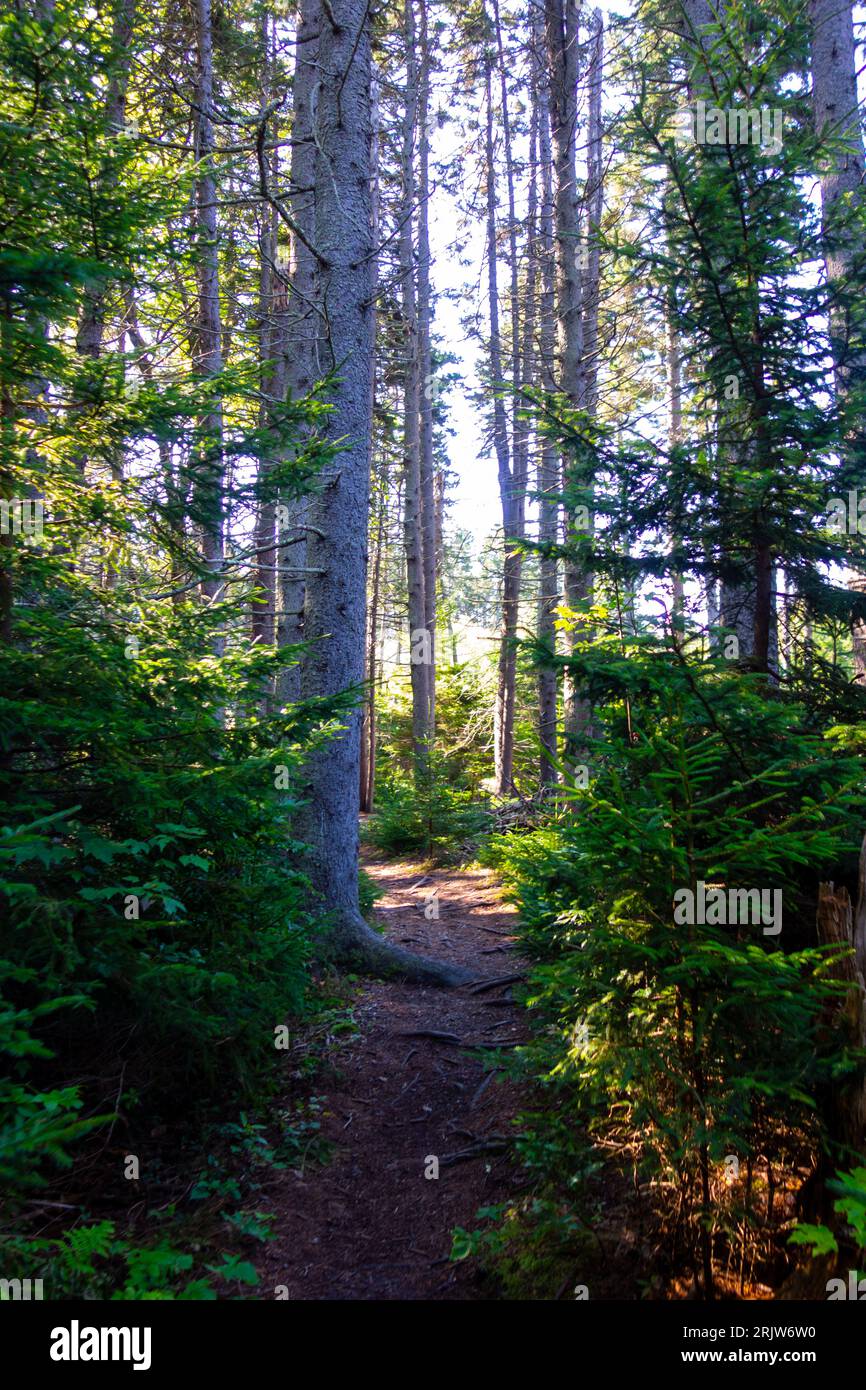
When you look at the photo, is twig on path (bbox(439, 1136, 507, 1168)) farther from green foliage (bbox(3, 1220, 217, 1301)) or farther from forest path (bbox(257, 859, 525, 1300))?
green foliage (bbox(3, 1220, 217, 1301))

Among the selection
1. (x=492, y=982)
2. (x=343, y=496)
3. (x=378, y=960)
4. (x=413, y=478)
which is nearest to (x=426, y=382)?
(x=413, y=478)

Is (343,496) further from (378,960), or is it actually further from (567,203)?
(567,203)

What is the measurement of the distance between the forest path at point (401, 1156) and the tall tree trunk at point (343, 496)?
0.90m

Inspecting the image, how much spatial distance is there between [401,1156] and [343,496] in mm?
5392

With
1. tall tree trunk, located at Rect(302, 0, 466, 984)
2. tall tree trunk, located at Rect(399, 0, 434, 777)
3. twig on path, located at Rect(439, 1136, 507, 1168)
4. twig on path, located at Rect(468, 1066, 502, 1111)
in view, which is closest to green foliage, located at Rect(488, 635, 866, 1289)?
twig on path, located at Rect(439, 1136, 507, 1168)

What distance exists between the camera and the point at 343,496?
6.79 meters

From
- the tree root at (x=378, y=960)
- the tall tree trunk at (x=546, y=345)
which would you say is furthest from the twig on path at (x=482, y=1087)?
the tall tree trunk at (x=546, y=345)

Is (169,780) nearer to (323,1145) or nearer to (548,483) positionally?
(323,1145)

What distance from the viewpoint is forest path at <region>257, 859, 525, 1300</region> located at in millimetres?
3434

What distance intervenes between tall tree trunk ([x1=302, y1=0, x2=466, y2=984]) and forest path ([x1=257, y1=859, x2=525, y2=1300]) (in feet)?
2.95

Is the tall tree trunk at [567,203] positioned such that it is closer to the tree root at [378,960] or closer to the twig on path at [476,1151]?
the tree root at [378,960]
